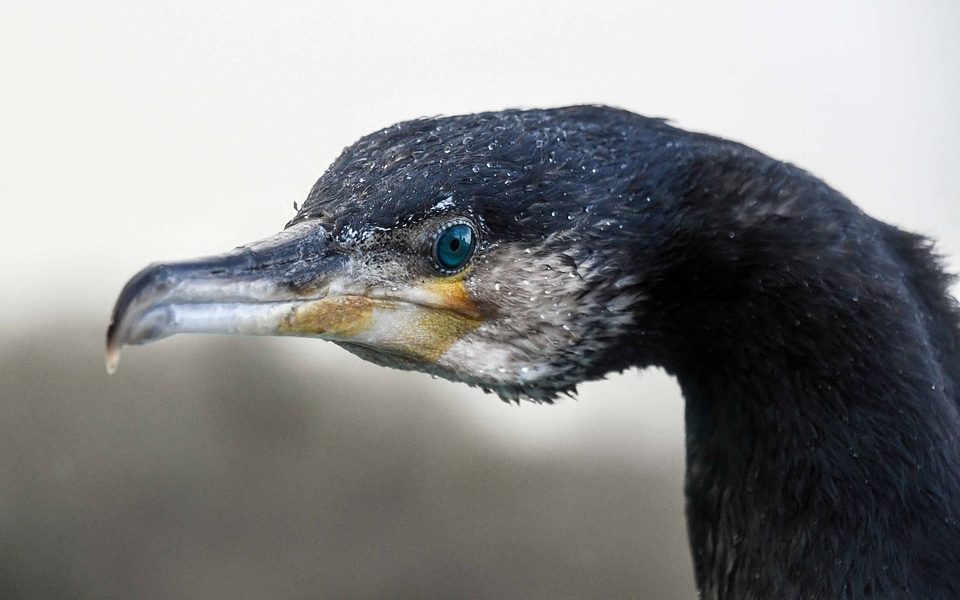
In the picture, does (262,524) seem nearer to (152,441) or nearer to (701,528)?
(152,441)

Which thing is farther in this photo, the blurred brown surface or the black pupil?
the blurred brown surface

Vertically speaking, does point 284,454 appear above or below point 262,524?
above

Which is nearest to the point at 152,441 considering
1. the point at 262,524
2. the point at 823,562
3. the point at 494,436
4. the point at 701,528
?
the point at 262,524

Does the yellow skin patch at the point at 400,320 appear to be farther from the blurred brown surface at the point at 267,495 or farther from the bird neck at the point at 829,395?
the blurred brown surface at the point at 267,495

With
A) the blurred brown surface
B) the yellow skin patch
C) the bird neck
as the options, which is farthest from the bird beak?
the blurred brown surface

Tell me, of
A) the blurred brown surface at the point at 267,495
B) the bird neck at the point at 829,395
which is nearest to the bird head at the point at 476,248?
the bird neck at the point at 829,395

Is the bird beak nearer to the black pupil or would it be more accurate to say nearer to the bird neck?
the black pupil

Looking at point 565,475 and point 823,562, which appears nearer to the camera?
point 823,562

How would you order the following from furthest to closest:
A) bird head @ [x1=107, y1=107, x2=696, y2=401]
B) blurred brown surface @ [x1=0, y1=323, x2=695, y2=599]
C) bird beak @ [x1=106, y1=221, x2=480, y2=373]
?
blurred brown surface @ [x1=0, y1=323, x2=695, y2=599] → bird head @ [x1=107, y1=107, x2=696, y2=401] → bird beak @ [x1=106, y1=221, x2=480, y2=373]
